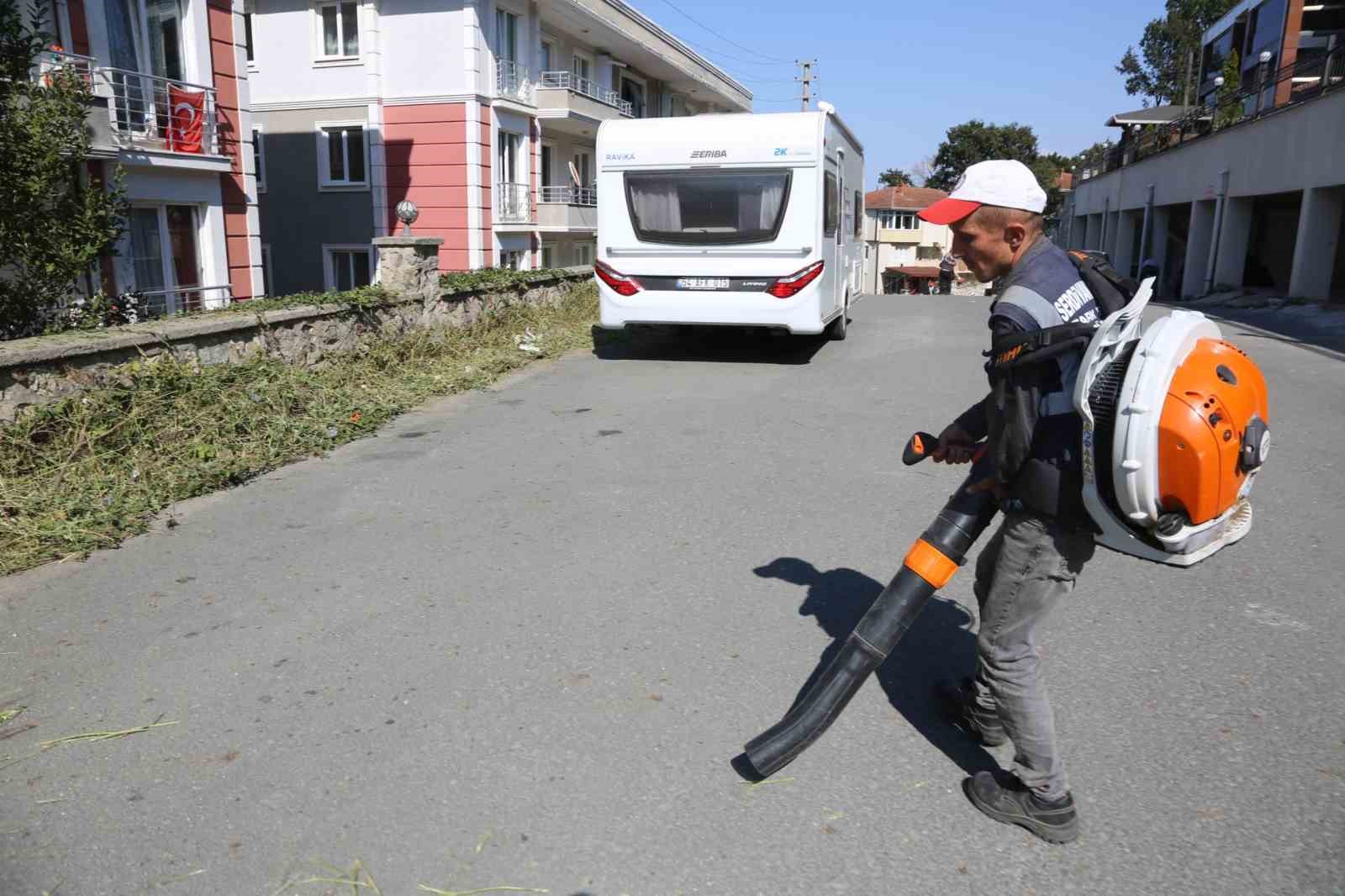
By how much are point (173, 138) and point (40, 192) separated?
6668mm

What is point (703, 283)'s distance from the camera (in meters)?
12.3

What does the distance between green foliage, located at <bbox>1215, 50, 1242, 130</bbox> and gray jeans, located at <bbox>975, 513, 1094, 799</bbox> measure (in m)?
31.0

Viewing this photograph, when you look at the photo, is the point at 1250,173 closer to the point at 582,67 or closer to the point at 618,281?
the point at 582,67

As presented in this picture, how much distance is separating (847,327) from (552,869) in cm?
1556

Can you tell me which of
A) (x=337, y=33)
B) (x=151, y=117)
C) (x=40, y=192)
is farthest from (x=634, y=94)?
(x=40, y=192)

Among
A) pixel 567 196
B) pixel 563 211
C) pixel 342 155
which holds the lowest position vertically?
pixel 563 211

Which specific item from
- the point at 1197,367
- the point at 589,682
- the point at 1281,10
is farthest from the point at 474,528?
the point at 1281,10

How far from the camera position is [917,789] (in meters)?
3.14

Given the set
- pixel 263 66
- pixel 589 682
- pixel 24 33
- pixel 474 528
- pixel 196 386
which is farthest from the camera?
pixel 263 66

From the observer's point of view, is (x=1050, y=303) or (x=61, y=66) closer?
(x=1050, y=303)

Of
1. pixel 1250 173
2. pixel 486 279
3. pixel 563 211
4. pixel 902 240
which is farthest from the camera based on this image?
pixel 902 240

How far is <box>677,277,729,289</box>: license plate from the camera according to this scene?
12234 millimetres

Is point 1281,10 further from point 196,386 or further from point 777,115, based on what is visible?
point 196,386

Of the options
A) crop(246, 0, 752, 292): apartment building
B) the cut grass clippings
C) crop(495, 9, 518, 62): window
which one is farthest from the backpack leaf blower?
crop(495, 9, 518, 62): window
